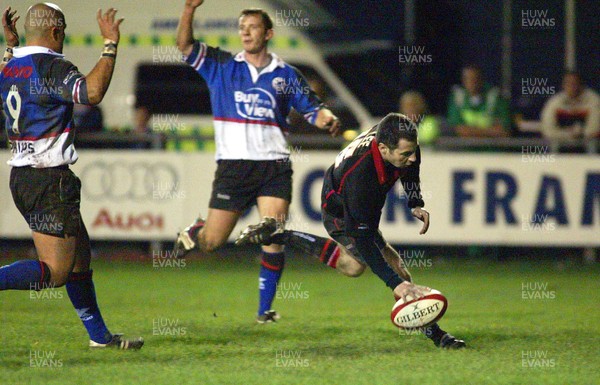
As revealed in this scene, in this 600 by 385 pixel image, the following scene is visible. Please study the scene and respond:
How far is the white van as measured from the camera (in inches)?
596

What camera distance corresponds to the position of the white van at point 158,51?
15.1 m

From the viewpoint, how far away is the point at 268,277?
8.89 meters

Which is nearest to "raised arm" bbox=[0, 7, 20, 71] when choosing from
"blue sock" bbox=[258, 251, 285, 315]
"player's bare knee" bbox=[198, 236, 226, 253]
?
"player's bare knee" bbox=[198, 236, 226, 253]

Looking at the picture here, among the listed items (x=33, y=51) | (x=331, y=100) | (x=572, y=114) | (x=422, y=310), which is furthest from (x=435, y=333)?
(x=331, y=100)

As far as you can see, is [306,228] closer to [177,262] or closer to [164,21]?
[177,262]

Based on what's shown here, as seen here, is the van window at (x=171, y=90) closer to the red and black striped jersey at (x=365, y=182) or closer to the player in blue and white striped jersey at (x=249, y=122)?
the player in blue and white striped jersey at (x=249, y=122)

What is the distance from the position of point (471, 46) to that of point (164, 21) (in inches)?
508

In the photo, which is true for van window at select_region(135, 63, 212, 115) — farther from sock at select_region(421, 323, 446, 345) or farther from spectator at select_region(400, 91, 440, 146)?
sock at select_region(421, 323, 446, 345)

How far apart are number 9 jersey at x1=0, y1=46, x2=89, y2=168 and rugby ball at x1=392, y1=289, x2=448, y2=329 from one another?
2.26 m

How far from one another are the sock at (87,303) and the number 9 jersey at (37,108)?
786 millimetres

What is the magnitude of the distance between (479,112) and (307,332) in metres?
6.42

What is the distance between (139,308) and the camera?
9.77 m

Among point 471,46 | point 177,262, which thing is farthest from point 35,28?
point 471,46

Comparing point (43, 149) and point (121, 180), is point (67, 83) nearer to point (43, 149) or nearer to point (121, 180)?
point (43, 149)
